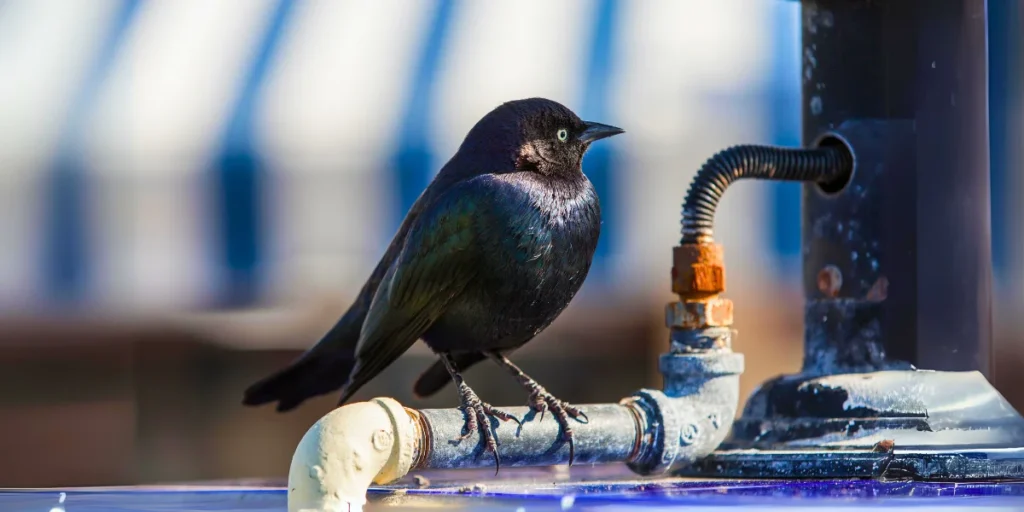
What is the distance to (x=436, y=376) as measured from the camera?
2951 mm

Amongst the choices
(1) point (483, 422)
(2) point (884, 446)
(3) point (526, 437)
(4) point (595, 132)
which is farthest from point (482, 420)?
(2) point (884, 446)

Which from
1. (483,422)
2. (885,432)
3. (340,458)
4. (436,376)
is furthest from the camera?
(436,376)

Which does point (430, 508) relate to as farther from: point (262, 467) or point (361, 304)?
point (262, 467)

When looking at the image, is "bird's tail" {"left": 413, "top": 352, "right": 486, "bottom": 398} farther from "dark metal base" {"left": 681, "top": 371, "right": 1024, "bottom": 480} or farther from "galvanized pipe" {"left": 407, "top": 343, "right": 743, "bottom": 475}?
"dark metal base" {"left": 681, "top": 371, "right": 1024, "bottom": 480}

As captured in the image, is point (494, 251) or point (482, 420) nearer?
point (482, 420)

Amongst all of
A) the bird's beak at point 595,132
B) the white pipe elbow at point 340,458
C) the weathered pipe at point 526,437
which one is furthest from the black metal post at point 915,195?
the white pipe elbow at point 340,458

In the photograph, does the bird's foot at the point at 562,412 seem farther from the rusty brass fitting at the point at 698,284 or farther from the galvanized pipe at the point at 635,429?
the rusty brass fitting at the point at 698,284

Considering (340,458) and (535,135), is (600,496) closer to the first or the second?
(340,458)

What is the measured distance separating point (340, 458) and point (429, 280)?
54cm

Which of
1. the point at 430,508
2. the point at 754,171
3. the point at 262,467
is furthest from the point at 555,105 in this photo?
the point at 262,467

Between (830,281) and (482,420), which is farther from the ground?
(830,281)

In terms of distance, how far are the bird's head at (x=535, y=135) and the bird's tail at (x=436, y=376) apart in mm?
484

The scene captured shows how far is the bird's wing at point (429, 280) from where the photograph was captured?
2578 mm

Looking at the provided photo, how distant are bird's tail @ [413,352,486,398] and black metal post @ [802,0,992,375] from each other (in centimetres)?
72
